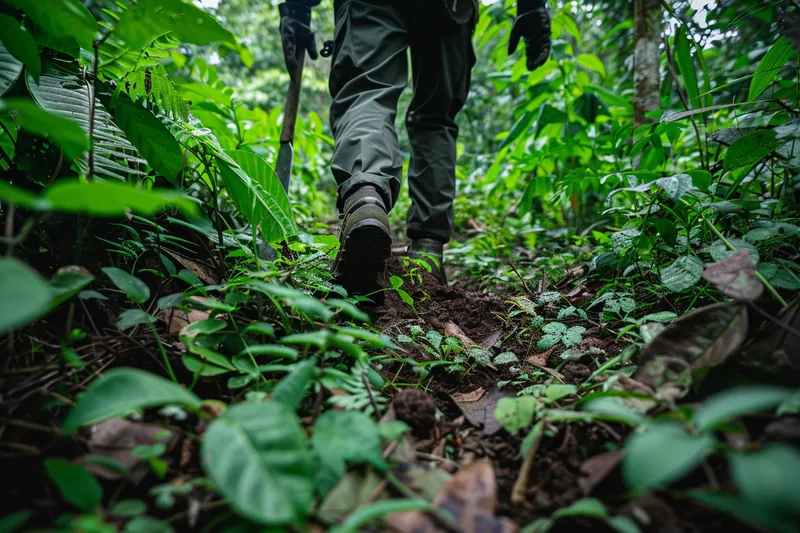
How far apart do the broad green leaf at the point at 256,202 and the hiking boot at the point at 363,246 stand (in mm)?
184

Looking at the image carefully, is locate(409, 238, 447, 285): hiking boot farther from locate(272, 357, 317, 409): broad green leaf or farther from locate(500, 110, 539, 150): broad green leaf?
locate(272, 357, 317, 409): broad green leaf

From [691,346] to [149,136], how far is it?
1407 millimetres

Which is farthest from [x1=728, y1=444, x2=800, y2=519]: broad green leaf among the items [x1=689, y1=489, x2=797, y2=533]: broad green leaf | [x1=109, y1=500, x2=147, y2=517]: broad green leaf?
[x1=109, y1=500, x2=147, y2=517]: broad green leaf

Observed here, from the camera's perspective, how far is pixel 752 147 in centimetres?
127

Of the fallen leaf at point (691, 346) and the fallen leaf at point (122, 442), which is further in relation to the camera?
the fallen leaf at point (691, 346)

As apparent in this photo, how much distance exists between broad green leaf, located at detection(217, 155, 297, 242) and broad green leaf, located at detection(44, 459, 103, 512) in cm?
83

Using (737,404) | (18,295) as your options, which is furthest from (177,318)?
(737,404)

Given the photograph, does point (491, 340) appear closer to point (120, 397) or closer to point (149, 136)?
point (120, 397)

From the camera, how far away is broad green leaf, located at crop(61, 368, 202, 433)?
1.73ft

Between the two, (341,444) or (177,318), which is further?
(177,318)

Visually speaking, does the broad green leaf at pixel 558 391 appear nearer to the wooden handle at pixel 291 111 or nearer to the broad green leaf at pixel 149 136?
the broad green leaf at pixel 149 136

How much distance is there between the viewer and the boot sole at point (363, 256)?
1428mm

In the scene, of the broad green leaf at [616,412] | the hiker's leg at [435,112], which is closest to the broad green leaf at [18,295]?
the broad green leaf at [616,412]

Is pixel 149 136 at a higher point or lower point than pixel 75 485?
higher
